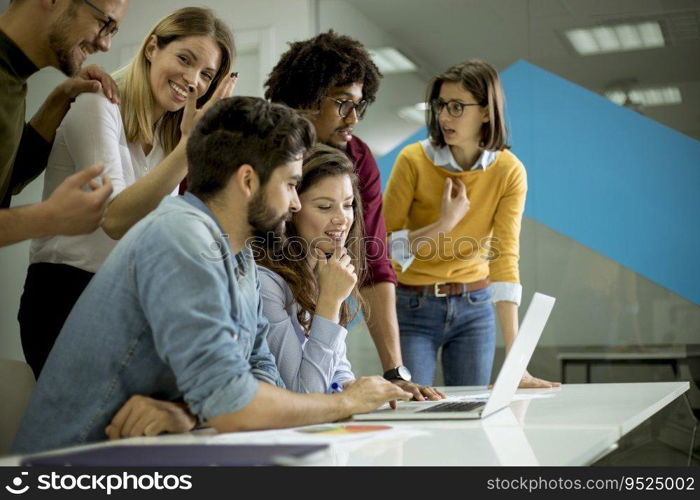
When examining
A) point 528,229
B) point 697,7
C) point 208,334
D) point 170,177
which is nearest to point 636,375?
point 528,229

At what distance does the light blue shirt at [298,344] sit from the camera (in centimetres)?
179

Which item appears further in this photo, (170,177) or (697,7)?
(697,7)

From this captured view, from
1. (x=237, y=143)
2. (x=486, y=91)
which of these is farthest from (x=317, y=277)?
(x=486, y=91)

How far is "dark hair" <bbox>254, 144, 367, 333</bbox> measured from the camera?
6.59ft

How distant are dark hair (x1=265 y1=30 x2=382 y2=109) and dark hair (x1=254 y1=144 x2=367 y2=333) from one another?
22 centimetres

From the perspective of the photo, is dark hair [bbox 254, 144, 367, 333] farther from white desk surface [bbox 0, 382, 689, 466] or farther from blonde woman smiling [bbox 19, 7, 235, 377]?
white desk surface [bbox 0, 382, 689, 466]

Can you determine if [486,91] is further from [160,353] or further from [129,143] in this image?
[160,353]

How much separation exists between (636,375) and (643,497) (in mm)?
3116

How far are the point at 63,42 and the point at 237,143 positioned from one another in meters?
0.59

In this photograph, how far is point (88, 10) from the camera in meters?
1.81

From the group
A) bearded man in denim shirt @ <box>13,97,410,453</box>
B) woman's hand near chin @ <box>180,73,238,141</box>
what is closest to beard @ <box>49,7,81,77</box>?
woman's hand near chin @ <box>180,73,238,141</box>

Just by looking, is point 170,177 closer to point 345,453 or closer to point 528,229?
point 345,453

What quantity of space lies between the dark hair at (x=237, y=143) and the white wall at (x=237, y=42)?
132 inches

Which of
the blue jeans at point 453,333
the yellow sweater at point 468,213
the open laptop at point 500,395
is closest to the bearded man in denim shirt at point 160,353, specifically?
the open laptop at point 500,395
